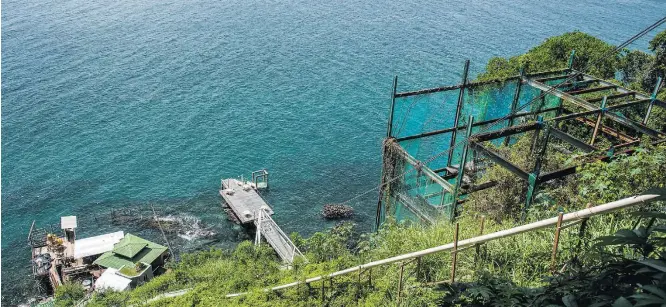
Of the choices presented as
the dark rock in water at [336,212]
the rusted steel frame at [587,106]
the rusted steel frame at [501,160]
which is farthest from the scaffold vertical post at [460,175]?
the dark rock in water at [336,212]

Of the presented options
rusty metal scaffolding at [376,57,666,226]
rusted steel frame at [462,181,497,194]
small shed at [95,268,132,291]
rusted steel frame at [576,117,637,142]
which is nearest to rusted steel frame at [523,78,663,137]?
rusty metal scaffolding at [376,57,666,226]

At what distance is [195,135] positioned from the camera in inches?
1763

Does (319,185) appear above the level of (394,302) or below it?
below

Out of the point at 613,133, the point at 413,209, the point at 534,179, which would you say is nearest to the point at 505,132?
the point at 534,179

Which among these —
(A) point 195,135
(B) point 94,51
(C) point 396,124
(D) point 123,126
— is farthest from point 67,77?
(C) point 396,124

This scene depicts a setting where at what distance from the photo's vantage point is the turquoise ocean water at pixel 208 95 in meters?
38.1

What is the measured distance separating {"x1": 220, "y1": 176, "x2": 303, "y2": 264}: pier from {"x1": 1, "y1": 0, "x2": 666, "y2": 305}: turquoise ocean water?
126cm

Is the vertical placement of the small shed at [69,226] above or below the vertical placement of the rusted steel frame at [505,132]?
below

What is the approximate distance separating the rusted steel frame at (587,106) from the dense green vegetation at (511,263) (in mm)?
2377

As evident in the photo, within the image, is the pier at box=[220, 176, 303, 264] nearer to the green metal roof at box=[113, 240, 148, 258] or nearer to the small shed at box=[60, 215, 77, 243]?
the green metal roof at box=[113, 240, 148, 258]

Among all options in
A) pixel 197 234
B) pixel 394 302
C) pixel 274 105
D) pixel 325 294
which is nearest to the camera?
pixel 394 302

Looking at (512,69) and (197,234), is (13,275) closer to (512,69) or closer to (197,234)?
(197,234)

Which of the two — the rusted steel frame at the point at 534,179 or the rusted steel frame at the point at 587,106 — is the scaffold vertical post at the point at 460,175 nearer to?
the rusted steel frame at the point at 534,179

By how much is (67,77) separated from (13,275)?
2659 cm
